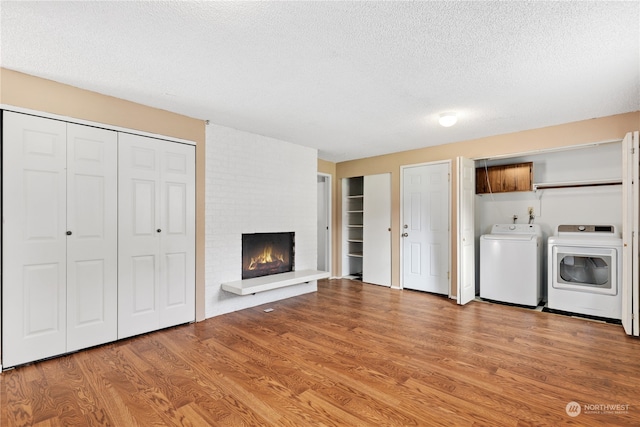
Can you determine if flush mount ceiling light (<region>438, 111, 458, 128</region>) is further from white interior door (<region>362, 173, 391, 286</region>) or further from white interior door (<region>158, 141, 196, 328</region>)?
white interior door (<region>158, 141, 196, 328</region>)

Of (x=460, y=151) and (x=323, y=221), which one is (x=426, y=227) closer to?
(x=460, y=151)

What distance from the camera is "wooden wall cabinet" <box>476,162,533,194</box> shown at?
174 inches

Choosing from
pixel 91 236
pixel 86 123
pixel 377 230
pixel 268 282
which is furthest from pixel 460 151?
pixel 91 236

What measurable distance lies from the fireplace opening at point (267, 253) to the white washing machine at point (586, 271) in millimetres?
3657

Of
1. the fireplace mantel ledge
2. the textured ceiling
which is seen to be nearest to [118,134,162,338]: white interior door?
the textured ceiling

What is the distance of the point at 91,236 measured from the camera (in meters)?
2.82

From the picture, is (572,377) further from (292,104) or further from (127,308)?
(127,308)

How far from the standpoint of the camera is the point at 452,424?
70.8 inches

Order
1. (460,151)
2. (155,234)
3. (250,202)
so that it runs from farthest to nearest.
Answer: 1. (460,151)
2. (250,202)
3. (155,234)

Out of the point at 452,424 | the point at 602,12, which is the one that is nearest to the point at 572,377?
the point at 452,424

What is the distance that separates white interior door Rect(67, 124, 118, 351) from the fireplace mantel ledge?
4.09ft

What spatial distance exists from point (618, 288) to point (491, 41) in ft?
11.2

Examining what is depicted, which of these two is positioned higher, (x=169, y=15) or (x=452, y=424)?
(x=169, y=15)

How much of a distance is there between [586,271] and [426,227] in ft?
6.88
